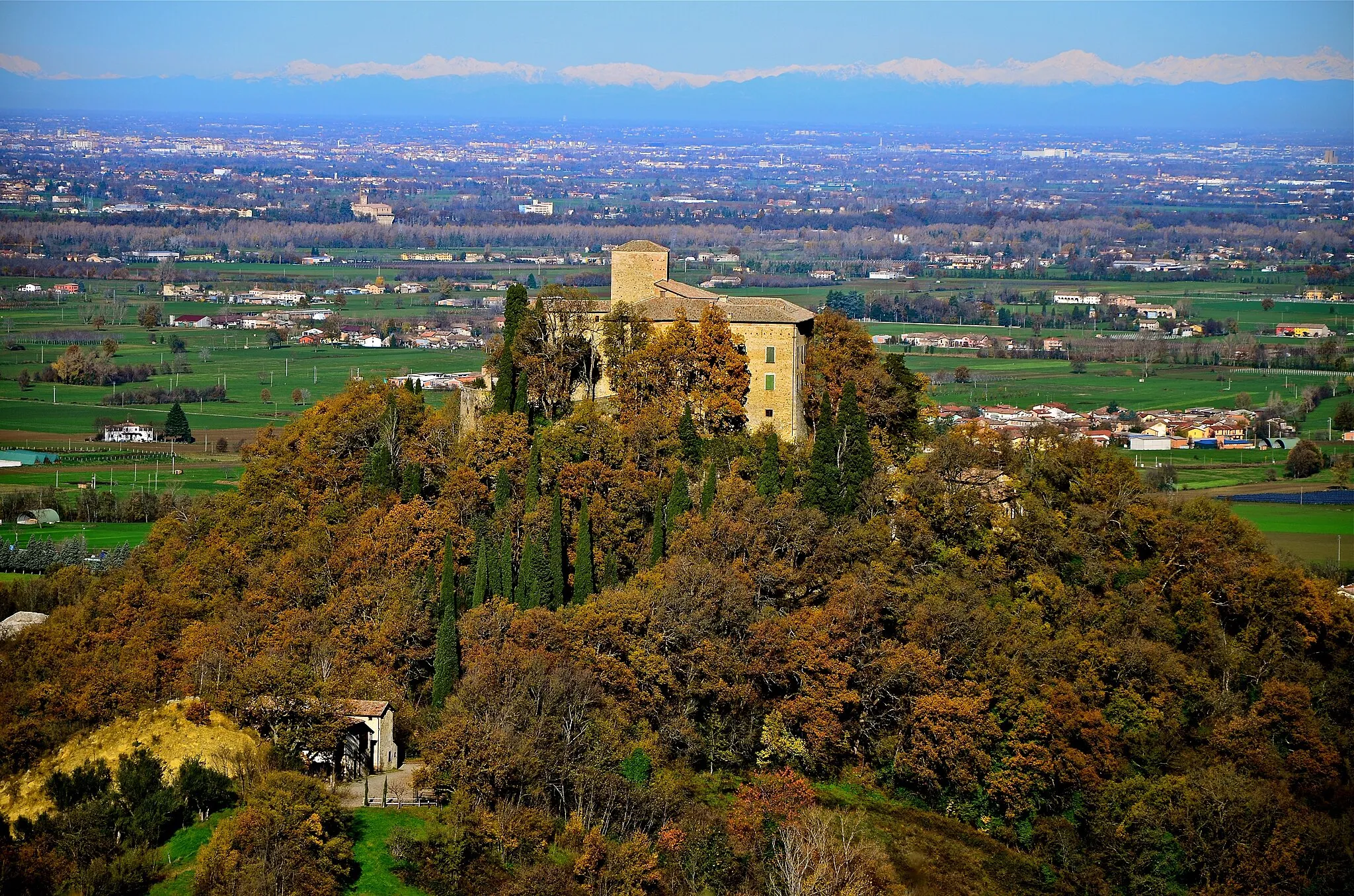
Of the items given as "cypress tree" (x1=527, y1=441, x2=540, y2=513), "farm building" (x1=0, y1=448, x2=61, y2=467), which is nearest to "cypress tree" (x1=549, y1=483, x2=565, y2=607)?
"cypress tree" (x1=527, y1=441, x2=540, y2=513)

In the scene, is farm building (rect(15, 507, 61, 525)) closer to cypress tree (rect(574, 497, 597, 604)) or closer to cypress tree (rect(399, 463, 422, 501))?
cypress tree (rect(399, 463, 422, 501))

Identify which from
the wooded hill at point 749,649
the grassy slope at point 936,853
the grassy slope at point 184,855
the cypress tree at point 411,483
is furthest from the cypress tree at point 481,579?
the grassy slope at point 936,853

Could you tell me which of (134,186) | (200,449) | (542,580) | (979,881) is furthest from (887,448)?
(134,186)

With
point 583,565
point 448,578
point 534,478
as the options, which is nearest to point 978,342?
point 534,478

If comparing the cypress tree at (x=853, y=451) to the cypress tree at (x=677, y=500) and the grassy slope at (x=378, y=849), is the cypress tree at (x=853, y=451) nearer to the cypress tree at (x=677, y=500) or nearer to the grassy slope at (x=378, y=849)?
the cypress tree at (x=677, y=500)

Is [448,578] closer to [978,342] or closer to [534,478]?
[534,478]

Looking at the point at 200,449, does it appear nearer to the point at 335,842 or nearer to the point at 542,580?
the point at 542,580

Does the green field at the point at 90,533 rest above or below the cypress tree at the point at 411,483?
below

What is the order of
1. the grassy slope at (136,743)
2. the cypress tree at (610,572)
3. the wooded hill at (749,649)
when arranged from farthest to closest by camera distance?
the cypress tree at (610,572) → the wooded hill at (749,649) → the grassy slope at (136,743)
